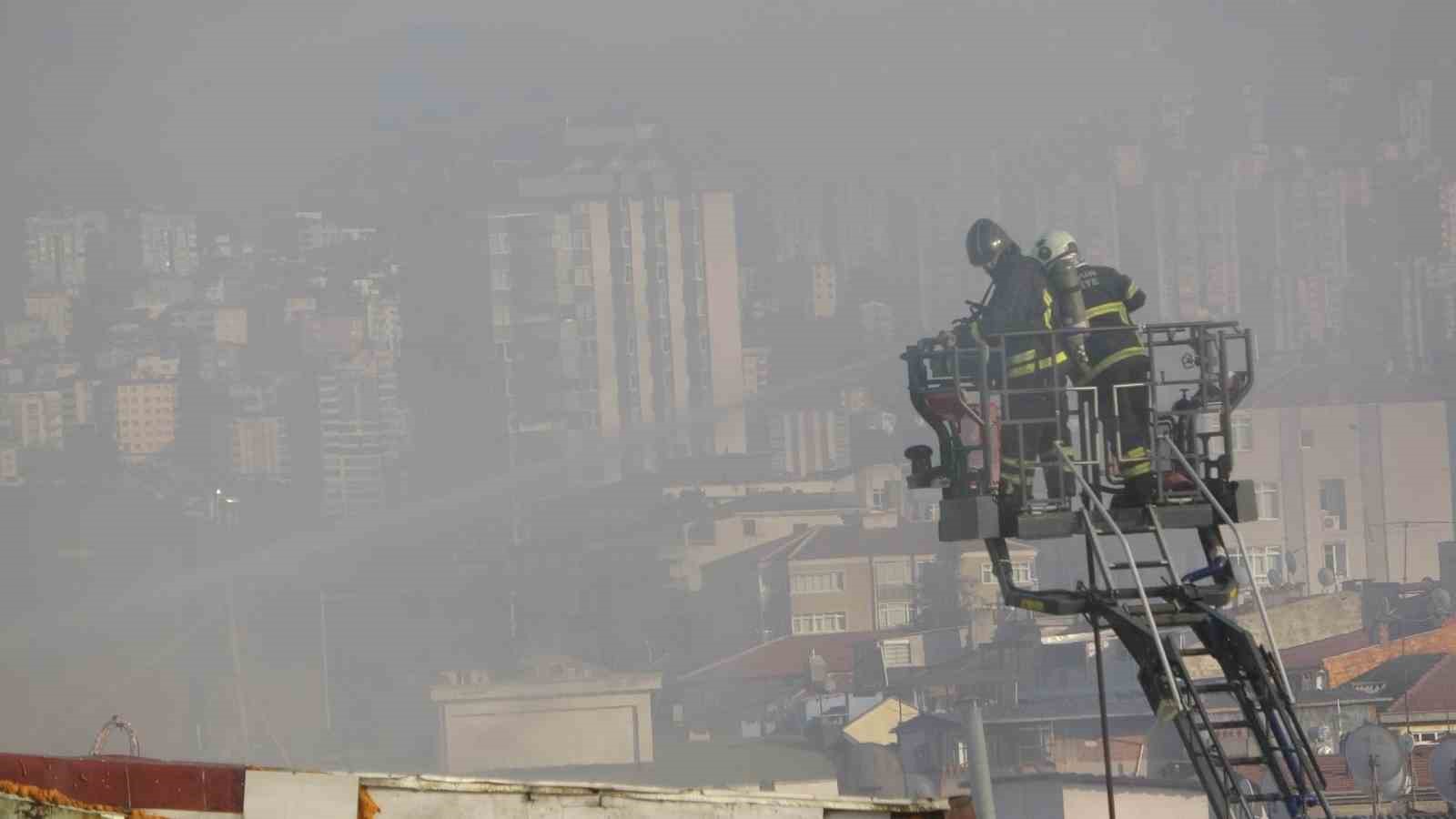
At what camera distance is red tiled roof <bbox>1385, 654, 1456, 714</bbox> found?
114ft

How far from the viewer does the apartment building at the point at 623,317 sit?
166m

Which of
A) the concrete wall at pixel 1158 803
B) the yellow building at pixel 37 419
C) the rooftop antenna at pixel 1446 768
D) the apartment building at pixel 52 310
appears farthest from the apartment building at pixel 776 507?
the rooftop antenna at pixel 1446 768

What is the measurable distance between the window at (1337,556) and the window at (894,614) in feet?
76.2

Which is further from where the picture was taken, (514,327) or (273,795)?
(514,327)

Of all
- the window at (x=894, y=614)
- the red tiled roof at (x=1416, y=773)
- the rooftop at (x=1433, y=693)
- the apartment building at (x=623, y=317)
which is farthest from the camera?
the apartment building at (x=623, y=317)

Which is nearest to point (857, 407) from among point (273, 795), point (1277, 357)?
point (1277, 357)

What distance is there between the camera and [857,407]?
157 m

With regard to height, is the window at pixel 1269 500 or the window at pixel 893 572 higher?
the window at pixel 1269 500

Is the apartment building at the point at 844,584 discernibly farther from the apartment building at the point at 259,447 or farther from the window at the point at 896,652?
the apartment building at the point at 259,447

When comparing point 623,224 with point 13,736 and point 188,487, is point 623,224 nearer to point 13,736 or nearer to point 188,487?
point 188,487

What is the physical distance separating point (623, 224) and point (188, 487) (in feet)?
134

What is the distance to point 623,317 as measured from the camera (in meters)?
170

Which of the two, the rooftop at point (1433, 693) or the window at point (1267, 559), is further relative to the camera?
the window at point (1267, 559)

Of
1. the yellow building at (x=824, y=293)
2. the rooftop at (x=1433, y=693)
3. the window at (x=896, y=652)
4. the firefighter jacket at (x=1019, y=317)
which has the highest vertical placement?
the yellow building at (x=824, y=293)
